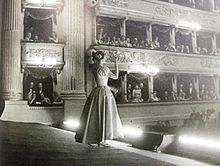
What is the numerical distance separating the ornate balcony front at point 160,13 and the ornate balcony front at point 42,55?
47.9 inches

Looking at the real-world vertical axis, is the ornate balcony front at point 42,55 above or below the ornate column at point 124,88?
above

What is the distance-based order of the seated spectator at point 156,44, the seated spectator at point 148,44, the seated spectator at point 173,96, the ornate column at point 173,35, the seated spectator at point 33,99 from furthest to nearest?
the ornate column at point 173,35
the seated spectator at point 156,44
the seated spectator at point 148,44
the seated spectator at point 173,96
the seated spectator at point 33,99

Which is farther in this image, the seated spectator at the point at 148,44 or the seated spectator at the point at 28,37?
the seated spectator at the point at 148,44

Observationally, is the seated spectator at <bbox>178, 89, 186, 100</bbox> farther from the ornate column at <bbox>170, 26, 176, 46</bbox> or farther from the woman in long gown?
the woman in long gown

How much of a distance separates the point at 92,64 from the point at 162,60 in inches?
76.1

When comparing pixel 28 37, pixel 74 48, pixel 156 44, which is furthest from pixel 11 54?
pixel 156 44

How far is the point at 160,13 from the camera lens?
6.99 meters

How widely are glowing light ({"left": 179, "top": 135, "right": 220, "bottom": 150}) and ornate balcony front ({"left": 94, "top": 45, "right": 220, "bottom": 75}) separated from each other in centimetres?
360

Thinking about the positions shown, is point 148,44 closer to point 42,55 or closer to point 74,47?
point 74,47

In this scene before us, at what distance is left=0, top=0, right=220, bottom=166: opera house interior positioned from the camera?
213 inches

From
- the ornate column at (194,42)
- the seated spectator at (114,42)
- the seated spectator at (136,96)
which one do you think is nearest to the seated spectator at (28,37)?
the seated spectator at (114,42)

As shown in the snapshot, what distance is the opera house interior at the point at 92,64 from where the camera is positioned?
541cm

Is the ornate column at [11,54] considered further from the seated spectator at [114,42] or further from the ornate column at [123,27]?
the ornate column at [123,27]

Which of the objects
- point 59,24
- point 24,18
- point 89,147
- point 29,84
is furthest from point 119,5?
point 89,147
